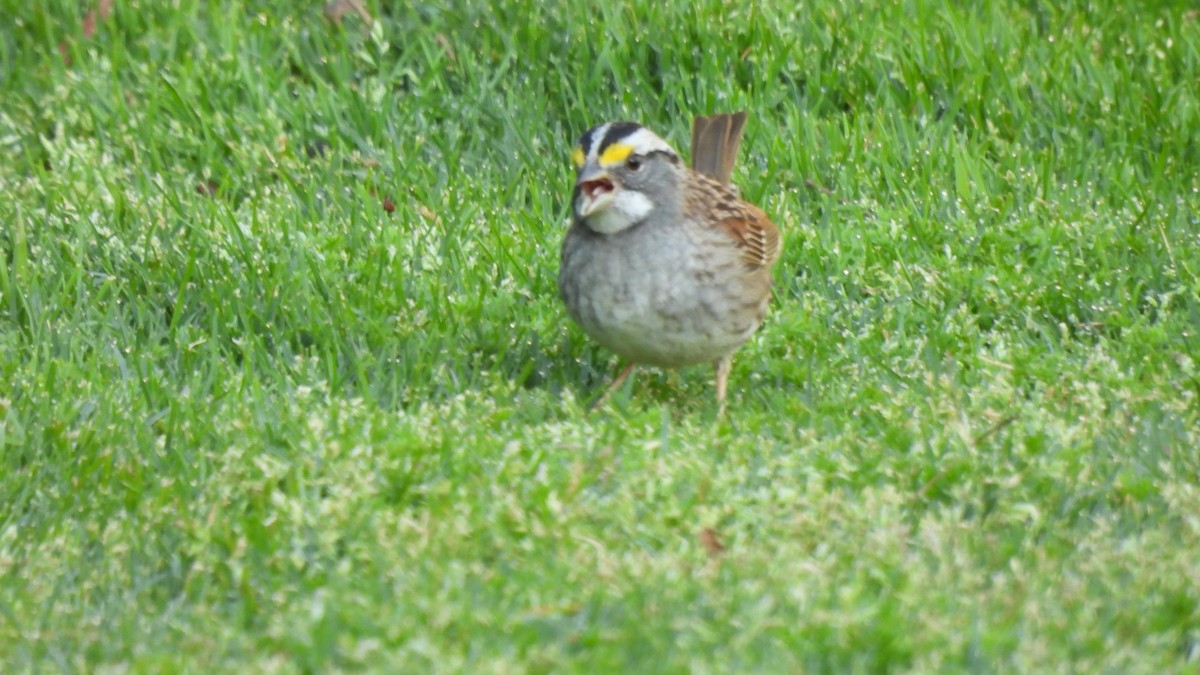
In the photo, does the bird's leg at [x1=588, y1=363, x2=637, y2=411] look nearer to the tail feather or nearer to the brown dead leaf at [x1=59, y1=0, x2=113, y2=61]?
the tail feather

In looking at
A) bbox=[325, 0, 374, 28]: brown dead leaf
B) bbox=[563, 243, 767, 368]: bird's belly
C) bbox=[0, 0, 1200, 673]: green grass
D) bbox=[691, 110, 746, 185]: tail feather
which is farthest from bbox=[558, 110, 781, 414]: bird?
bbox=[325, 0, 374, 28]: brown dead leaf

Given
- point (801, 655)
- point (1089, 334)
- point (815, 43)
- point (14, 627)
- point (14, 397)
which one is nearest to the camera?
point (801, 655)

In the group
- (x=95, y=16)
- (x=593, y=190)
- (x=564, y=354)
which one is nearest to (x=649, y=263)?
(x=593, y=190)

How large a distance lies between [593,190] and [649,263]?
27 centimetres

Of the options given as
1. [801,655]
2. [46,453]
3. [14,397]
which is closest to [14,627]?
[46,453]

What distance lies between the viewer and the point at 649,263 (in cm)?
503

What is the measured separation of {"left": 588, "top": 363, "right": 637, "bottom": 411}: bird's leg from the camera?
205 inches

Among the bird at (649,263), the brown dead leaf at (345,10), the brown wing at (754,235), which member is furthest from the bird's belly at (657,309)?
the brown dead leaf at (345,10)

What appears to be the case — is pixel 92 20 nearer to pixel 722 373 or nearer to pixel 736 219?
pixel 736 219

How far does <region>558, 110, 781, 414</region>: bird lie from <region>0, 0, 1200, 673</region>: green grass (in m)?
0.23

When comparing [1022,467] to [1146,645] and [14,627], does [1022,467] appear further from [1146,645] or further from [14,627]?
[14,627]

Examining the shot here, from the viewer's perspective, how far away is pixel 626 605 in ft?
12.3

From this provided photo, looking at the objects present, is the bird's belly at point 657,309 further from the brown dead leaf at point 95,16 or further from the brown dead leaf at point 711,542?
the brown dead leaf at point 95,16

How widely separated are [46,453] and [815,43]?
3.75m
